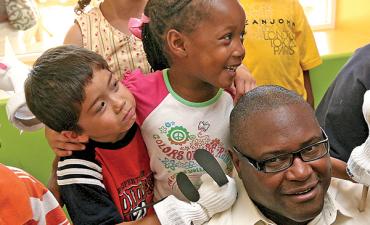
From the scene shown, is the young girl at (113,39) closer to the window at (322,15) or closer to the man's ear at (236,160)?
the man's ear at (236,160)

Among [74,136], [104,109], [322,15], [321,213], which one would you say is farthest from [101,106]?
[322,15]

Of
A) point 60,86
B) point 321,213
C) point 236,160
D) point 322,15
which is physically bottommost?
point 322,15

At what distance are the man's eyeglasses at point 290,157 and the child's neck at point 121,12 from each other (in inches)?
29.8

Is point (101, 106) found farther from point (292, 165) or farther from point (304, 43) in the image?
point (304, 43)

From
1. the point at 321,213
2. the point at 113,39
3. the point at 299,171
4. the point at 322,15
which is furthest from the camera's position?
the point at 322,15

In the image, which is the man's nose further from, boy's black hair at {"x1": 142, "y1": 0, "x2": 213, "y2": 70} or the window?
the window

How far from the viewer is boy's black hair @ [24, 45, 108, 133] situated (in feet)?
3.29

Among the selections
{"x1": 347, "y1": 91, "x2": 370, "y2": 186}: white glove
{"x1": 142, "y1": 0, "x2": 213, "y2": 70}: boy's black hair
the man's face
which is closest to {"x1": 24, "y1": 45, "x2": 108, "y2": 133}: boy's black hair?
{"x1": 142, "y1": 0, "x2": 213, "y2": 70}: boy's black hair

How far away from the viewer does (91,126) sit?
3.41 feet

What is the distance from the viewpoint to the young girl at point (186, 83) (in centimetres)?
98

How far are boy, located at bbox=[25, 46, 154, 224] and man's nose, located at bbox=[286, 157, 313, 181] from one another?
0.39 m

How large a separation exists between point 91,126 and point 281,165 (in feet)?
1.46

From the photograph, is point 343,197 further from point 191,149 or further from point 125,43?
point 125,43

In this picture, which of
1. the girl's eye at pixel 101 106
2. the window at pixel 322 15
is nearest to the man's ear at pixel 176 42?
the girl's eye at pixel 101 106
